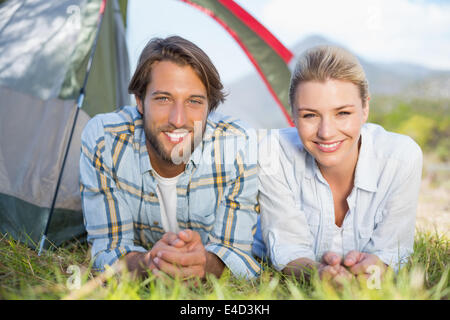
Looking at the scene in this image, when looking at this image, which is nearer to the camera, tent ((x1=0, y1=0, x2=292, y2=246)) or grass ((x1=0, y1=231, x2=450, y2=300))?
grass ((x1=0, y1=231, x2=450, y2=300))

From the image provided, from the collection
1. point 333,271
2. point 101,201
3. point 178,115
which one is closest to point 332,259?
point 333,271

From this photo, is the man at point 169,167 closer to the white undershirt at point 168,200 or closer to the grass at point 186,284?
the white undershirt at point 168,200

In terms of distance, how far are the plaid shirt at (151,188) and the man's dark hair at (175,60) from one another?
190mm

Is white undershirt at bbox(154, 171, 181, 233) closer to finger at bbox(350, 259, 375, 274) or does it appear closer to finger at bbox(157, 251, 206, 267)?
finger at bbox(157, 251, 206, 267)

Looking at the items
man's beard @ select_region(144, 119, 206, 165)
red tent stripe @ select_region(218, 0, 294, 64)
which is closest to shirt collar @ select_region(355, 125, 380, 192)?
man's beard @ select_region(144, 119, 206, 165)

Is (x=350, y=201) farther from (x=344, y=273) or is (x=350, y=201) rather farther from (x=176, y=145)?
(x=176, y=145)

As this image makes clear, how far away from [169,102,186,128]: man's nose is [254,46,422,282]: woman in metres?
0.43

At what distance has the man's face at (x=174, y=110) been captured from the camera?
1809mm

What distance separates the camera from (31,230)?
2.10 metres

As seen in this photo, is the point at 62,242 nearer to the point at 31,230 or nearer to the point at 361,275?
the point at 31,230

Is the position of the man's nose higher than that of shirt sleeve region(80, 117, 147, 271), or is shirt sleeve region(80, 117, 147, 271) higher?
the man's nose

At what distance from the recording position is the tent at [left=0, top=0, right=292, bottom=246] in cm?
215

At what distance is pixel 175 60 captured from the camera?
186 centimetres

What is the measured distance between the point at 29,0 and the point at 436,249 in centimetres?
270
